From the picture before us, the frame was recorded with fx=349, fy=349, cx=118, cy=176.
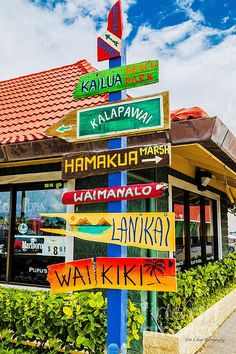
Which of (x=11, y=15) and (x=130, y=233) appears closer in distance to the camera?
(x=130, y=233)

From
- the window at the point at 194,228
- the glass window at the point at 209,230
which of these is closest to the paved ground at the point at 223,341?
the window at the point at 194,228

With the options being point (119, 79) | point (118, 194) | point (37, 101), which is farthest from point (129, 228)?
point (37, 101)

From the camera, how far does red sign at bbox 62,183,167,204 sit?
2635 mm

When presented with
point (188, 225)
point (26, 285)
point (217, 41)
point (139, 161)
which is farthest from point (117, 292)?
point (217, 41)

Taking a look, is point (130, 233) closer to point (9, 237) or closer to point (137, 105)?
point (137, 105)

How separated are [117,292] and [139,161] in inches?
41.3

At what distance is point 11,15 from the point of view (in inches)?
252

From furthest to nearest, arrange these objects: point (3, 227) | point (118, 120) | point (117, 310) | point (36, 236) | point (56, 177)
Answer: point (3, 227) < point (36, 236) < point (56, 177) < point (118, 120) < point (117, 310)

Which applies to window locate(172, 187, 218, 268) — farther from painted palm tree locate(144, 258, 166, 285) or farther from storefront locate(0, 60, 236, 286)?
painted palm tree locate(144, 258, 166, 285)

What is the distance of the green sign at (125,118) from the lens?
8.91 feet

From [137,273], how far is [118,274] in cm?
16

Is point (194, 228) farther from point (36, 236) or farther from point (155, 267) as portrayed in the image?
point (155, 267)

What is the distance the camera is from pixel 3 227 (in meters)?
6.11

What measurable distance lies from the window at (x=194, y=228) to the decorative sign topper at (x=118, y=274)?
357 cm
